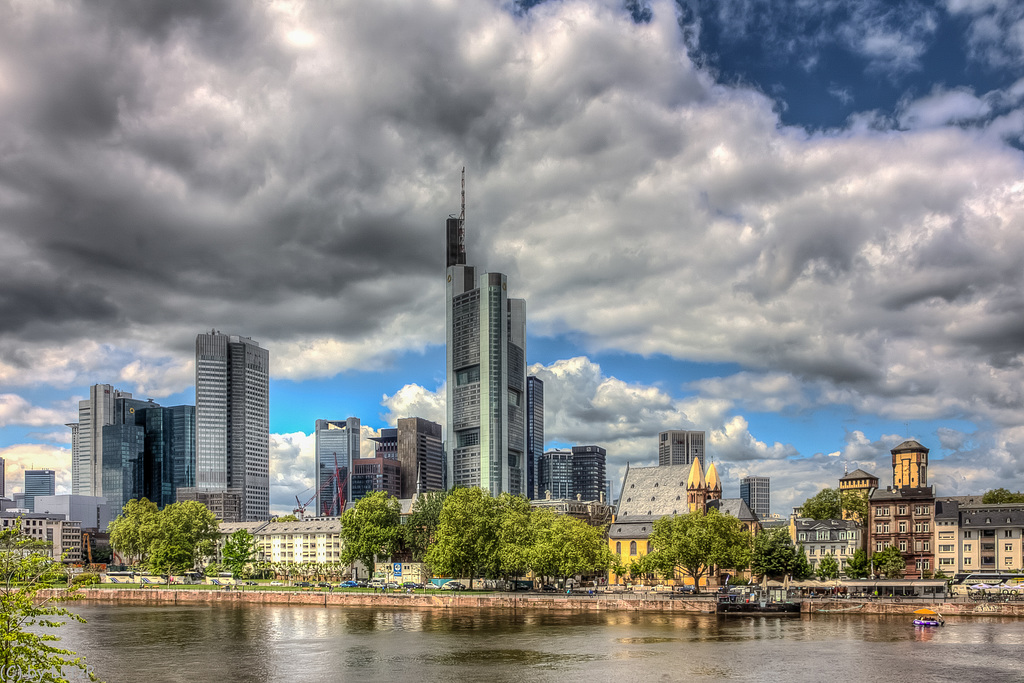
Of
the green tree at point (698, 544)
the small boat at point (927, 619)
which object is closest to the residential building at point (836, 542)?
the green tree at point (698, 544)

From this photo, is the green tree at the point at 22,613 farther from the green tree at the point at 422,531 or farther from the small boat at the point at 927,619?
the green tree at the point at 422,531

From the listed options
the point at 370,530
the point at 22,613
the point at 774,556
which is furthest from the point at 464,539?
the point at 22,613

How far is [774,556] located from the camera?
556 ft

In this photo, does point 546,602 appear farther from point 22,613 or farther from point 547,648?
point 22,613

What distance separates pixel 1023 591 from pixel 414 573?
11405 cm

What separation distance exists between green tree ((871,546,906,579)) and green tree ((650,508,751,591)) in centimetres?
3237

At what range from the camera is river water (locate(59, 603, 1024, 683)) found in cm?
7406

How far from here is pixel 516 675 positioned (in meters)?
73.2

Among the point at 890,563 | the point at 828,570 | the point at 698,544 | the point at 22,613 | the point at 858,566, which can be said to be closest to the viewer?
the point at 22,613

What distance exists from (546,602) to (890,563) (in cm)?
7408

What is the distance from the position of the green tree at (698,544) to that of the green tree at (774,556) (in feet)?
30.5

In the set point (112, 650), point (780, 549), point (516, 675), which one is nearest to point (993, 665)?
point (516, 675)

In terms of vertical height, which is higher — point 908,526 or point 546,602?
point 908,526

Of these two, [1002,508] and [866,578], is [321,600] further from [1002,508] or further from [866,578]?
[1002,508]
